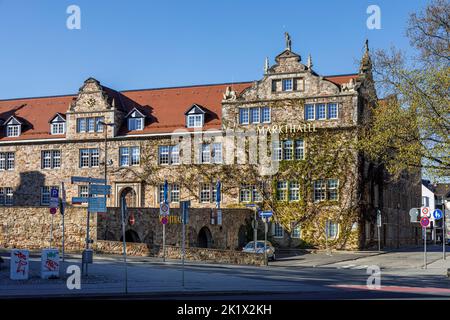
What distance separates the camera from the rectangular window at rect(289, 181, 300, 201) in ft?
173

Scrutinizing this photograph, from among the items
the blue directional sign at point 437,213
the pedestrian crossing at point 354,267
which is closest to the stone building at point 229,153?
the pedestrian crossing at point 354,267

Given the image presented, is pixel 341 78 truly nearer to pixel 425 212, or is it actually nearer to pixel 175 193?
pixel 175 193

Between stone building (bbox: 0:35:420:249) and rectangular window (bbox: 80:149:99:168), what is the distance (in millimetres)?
93

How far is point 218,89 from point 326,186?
47.3ft

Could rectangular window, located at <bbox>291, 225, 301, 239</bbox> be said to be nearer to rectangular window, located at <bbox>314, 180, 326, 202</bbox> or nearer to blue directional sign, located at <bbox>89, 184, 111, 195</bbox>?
rectangular window, located at <bbox>314, 180, 326, 202</bbox>

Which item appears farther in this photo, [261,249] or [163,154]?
[163,154]

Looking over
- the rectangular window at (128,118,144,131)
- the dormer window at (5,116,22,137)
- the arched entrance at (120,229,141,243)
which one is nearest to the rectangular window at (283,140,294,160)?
the rectangular window at (128,118,144,131)

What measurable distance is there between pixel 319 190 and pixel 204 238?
973 centimetres

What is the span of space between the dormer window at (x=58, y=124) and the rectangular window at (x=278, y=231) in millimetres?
21462

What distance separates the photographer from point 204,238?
50281mm

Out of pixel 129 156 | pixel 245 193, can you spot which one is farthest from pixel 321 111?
pixel 129 156

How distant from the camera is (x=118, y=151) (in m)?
58.6
